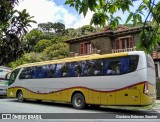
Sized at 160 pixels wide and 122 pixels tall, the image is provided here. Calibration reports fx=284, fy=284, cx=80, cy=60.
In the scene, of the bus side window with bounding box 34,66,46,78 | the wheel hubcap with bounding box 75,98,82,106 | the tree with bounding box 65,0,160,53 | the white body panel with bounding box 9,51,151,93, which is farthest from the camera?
the bus side window with bounding box 34,66,46,78

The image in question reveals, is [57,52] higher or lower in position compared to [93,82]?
higher

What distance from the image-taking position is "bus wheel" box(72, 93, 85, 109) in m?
15.4

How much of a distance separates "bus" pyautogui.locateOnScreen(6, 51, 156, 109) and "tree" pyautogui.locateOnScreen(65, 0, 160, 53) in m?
8.45

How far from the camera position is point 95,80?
49.3 feet

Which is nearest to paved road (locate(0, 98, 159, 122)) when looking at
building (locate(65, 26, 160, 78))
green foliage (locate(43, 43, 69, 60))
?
building (locate(65, 26, 160, 78))

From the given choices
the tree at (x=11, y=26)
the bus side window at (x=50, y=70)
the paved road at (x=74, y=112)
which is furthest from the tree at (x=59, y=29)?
the tree at (x=11, y=26)

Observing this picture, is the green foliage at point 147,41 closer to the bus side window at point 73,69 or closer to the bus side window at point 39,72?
the bus side window at point 73,69

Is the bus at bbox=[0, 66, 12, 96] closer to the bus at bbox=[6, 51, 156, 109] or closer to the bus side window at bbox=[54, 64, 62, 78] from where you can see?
the bus at bbox=[6, 51, 156, 109]

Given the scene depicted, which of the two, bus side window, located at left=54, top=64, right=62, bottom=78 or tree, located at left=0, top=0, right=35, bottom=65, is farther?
bus side window, located at left=54, top=64, right=62, bottom=78

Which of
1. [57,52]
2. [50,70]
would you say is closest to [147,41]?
[50,70]

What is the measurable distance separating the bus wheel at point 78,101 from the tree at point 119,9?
11.9 m

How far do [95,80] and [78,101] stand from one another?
1.60m

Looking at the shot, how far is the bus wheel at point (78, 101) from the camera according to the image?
15375mm

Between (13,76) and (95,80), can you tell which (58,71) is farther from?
(13,76)
